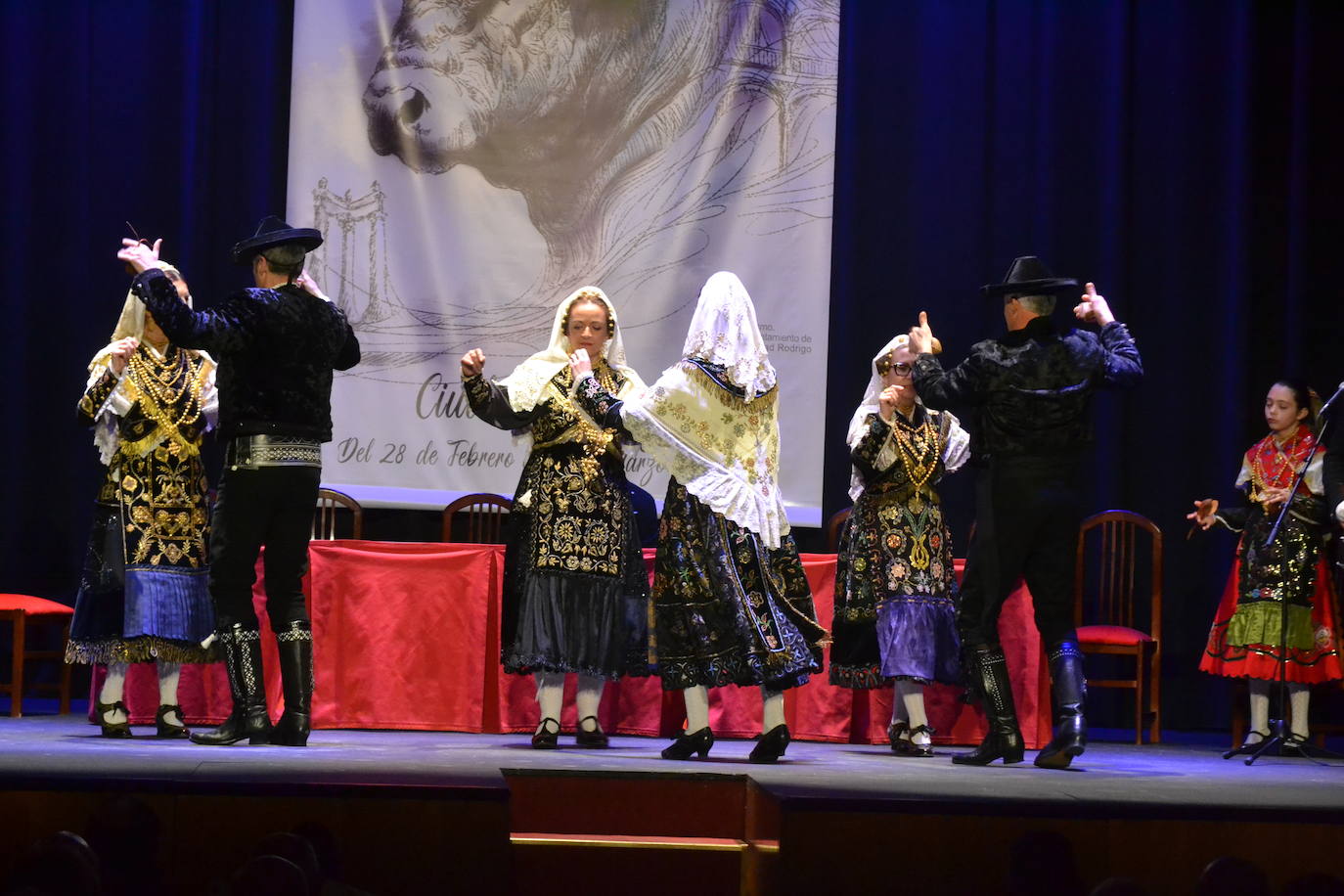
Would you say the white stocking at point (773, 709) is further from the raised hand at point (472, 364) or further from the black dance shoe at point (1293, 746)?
the black dance shoe at point (1293, 746)

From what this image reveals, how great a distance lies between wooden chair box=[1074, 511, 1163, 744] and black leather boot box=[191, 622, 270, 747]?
315cm

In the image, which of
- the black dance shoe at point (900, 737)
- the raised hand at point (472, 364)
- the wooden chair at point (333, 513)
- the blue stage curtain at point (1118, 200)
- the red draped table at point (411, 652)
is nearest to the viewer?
the raised hand at point (472, 364)

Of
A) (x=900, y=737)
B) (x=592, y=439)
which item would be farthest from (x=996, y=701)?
(x=592, y=439)

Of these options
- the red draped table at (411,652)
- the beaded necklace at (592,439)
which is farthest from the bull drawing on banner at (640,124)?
the beaded necklace at (592,439)

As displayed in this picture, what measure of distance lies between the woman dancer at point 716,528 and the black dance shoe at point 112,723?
1.91m

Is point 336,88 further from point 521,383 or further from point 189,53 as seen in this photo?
point 521,383

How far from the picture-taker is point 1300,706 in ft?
20.3

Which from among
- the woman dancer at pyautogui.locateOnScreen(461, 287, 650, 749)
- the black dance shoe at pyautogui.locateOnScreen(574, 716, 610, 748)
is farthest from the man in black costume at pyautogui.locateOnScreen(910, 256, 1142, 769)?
the black dance shoe at pyautogui.locateOnScreen(574, 716, 610, 748)

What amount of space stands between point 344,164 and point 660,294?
5.48 ft

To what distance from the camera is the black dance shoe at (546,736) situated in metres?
5.05

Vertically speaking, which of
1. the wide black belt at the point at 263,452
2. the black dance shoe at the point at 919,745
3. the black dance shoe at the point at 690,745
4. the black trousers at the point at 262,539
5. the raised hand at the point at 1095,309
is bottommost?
the black dance shoe at the point at 919,745

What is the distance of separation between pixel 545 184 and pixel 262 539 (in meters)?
3.37

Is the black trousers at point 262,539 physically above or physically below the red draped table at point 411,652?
above

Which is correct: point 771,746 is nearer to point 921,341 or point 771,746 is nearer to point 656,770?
point 656,770
